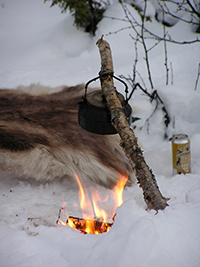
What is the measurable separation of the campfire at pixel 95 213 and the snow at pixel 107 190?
4cm

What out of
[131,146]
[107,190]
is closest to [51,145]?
[107,190]

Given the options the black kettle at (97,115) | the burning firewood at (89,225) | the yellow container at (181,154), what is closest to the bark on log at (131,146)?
the black kettle at (97,115)

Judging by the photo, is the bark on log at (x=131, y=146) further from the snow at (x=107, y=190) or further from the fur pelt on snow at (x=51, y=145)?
the fur pelt on snow at (x=51, y=145)

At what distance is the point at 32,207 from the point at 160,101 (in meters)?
1.07

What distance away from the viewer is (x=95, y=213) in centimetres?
112

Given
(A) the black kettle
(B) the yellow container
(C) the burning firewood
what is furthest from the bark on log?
(B) the yellow container

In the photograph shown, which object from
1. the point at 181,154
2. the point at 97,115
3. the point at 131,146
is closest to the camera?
the point at 131,146

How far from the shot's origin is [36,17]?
3455mm

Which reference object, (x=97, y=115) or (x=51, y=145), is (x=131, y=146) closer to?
(x=97, y=115)

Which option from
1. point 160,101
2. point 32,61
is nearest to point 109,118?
point 160,101

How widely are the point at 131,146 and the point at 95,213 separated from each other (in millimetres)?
418

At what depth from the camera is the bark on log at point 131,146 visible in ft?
2.63

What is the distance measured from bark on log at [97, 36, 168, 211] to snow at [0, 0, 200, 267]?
0.05m

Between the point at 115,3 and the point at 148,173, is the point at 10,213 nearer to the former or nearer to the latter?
the point at 148,173
